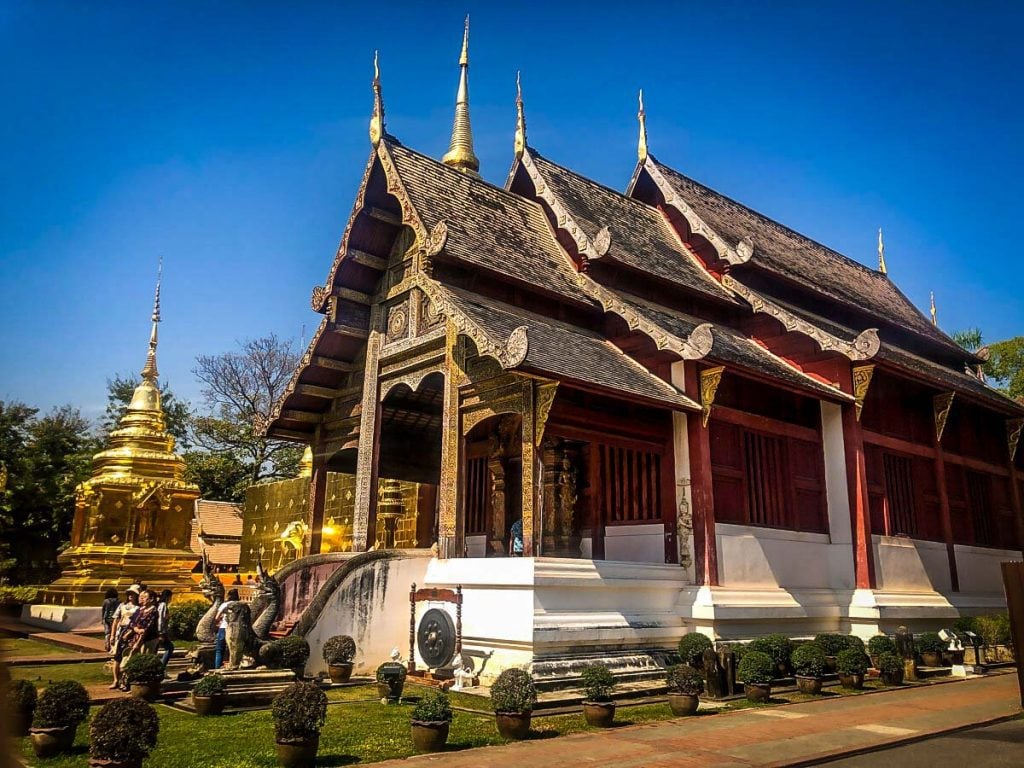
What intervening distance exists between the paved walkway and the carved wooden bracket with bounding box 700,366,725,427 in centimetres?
397

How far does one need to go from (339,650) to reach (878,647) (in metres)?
7.51

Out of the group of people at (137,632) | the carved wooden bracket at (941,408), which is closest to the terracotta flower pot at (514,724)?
the group of people at (137,632)

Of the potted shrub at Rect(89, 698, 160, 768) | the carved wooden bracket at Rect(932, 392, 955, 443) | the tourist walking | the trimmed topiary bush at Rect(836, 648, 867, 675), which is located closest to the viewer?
the potted shrub at Rect(89, 698, 160, 768)

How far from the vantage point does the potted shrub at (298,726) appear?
614 cm

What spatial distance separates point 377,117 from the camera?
1315 centimetres

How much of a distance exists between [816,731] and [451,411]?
6328 mm

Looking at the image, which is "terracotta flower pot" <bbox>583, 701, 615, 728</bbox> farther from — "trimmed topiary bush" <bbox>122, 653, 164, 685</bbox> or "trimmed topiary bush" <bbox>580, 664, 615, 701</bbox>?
"trimmed topiary bush" <bbox>122, 653, 164, 685</bbox>

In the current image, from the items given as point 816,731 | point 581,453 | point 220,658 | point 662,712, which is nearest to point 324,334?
point 581,453

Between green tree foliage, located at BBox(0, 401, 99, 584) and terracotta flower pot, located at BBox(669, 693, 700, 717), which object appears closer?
terracotta flower pot, located at BBox(669, 693, 700, 717)

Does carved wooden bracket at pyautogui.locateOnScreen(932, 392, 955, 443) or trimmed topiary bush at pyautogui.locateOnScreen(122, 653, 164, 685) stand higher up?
carved wooden bracket at pyautogui.locateOnScreen(932, 392, 955, 443)

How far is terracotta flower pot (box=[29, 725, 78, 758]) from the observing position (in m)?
6.41

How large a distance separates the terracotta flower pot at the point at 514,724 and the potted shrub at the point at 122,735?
9.79ft

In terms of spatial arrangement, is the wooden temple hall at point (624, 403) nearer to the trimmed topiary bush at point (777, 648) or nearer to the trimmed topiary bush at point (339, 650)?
the trimmed topiary bush at point (777, 648)

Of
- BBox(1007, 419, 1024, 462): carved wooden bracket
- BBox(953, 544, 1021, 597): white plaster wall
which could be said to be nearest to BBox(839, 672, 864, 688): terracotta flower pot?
BBox(953, 544, 1021, 597): white plaster wall
